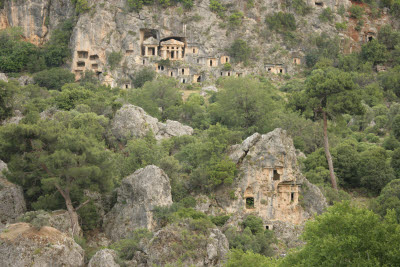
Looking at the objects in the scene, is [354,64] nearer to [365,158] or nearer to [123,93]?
[123,93]

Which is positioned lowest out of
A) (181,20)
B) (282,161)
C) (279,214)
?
(279,214)

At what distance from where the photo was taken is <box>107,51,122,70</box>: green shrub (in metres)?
87.1

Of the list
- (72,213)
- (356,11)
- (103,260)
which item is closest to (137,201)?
(72,213)

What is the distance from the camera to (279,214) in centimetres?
4109

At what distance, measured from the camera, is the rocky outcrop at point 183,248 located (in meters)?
30.4

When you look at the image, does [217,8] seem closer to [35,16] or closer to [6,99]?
[35,16]

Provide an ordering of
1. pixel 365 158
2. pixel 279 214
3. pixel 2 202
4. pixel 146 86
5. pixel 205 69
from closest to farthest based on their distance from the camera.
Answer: pixel 2 202 < pixel 279 214 < pixel 365 158 < pixel 146 86 < pixel 205 69

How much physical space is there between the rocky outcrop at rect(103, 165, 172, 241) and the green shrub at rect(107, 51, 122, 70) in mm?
51560

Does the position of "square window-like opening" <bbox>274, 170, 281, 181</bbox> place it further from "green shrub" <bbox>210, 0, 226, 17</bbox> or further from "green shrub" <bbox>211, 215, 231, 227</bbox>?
"green shrub" <bbox>210, 0, 226, 17</bbox>

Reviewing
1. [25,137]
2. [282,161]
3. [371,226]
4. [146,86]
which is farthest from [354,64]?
[371,226]

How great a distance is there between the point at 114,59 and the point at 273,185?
50.7 m

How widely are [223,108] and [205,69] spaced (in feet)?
93.7

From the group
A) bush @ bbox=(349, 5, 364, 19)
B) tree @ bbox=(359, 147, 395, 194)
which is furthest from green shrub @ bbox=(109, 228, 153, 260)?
bush @ bbox=(349, 5, 364, 19)

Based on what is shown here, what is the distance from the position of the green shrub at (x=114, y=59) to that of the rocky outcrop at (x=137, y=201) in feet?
169
